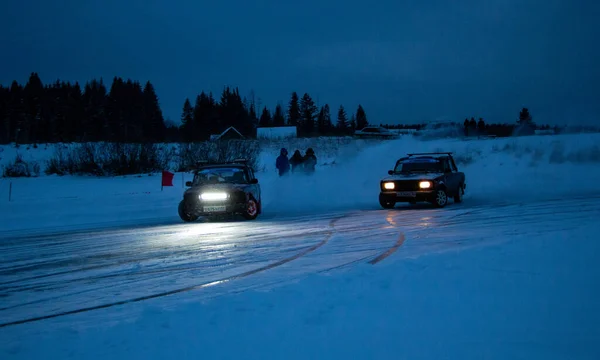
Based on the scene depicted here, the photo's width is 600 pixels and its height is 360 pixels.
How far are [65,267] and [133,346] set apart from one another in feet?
15.6

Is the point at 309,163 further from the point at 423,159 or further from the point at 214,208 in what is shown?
the point at 214,208

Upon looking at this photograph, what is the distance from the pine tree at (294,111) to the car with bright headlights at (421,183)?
105670 millimetres

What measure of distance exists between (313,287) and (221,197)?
362 inches

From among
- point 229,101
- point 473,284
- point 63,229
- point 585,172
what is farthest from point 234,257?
point 229,101

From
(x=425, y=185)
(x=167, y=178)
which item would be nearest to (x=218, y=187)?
(x=425, y=185)

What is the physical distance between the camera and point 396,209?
18281mm

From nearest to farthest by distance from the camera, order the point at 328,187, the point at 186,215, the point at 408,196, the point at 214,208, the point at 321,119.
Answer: the point at 214,208, the point at 186,215, the point at 408,196, the point at 328,187, the point at 321,119

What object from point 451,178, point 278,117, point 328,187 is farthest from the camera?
point 278,117

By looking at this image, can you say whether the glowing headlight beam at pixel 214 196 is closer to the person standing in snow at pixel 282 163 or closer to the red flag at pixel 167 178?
the red flag at pixel 167 178

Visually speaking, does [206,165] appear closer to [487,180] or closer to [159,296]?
[159,296]

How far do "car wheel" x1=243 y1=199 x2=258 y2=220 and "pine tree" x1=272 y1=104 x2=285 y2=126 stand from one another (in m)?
118

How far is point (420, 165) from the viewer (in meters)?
19.5

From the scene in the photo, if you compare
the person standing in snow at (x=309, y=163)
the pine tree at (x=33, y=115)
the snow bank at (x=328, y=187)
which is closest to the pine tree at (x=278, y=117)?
the pine tree at (x=33, y=115)

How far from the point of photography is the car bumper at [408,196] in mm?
17828
